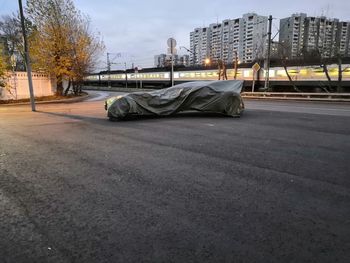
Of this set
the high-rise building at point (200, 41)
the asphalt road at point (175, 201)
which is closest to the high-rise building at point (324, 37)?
the asphalt road at point (175, 201)

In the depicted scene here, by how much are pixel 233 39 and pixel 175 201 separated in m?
58.7

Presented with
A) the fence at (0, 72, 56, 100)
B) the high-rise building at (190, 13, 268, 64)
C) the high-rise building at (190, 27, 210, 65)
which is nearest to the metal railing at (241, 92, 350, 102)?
the fence at (0, 72, 56, 100)

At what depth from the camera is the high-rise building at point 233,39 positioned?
5031 centimetres

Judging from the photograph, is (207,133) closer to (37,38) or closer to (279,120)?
(279,120)

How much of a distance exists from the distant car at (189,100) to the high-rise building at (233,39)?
1338 inches

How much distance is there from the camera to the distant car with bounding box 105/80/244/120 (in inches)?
469

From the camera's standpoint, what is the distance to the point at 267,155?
5.86 meters

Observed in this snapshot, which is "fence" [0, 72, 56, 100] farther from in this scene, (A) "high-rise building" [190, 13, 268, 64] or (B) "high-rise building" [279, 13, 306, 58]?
(A) "high-rise building" [190, 13, 268, 64]

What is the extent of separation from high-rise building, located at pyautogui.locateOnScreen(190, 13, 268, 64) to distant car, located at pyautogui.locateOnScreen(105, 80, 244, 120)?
112 feet

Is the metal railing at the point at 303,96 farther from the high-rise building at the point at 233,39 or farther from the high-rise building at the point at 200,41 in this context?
the high-rise building at the point at 200,41

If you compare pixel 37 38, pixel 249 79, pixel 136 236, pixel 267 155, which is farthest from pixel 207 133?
pixel 249 79

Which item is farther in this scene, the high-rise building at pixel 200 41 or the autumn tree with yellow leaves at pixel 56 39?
the high-rise building at pixel 200 41

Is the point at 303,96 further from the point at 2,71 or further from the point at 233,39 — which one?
the point at 233,39

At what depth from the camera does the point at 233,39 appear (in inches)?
2281
